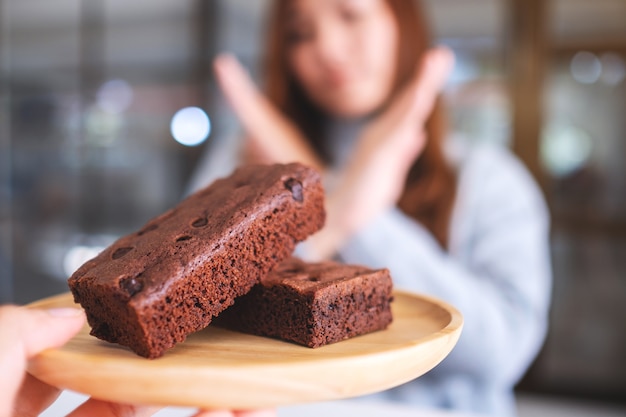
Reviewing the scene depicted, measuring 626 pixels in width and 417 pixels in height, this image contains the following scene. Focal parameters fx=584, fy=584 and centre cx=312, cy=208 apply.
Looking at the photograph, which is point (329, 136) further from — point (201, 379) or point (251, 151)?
point (201, 379)

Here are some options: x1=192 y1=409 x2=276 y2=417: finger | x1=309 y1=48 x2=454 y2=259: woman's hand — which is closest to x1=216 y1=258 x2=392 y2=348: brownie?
x1=192 y1=409 x2=276 y2=417: finger

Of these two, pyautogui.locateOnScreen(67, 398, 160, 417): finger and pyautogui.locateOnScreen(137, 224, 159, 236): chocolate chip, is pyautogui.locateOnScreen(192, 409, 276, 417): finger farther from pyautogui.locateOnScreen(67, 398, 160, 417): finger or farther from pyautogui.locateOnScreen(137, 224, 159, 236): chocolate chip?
pyautogui.locateOnScreen(137, 224, 159, 236): chocolate chip

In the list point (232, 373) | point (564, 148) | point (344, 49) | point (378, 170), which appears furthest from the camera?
point (564, 148)

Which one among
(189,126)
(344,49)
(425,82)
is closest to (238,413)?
(425,82)

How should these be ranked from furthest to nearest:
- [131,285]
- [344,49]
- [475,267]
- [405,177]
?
[405,177] → [475,267] → [344,49] → [131,285]

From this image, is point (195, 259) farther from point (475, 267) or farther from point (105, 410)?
point (475, 267)

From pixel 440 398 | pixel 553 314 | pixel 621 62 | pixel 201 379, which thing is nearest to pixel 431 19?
pixel 621 62
